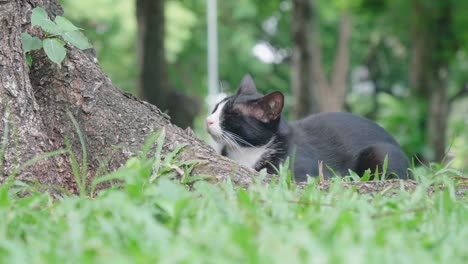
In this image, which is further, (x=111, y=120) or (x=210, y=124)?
(x=210, y=124)

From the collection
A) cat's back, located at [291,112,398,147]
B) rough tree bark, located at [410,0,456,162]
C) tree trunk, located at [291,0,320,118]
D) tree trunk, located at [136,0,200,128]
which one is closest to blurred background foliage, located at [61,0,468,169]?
rough tree bark, located at [410,0,456,162]

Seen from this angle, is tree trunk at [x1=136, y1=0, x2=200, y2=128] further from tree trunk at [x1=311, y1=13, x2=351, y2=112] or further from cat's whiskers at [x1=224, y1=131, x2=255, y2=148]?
cat's whiskers at [x1=224, y1=131, x2=255, y2=148]

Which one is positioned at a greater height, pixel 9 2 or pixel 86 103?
pixel 9 2

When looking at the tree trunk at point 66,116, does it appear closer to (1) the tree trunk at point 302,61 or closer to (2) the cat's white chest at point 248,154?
(2) the cat's white chest at point 248,154

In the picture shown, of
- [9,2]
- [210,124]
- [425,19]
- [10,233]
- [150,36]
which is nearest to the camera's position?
[10,233]

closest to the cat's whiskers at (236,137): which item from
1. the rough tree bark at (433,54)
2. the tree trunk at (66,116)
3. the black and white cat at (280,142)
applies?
the black and white cat at (280,142)

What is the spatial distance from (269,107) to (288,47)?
3240 cm

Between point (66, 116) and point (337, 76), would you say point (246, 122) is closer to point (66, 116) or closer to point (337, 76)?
point (66, 116)

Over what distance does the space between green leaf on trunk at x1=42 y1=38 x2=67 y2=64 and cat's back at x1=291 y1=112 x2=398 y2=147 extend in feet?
6.67

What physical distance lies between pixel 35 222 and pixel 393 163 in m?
3.15

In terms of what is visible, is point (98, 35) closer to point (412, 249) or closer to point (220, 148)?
point (220, 148)

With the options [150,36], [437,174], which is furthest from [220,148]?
[150,36]

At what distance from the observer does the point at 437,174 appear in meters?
4.29

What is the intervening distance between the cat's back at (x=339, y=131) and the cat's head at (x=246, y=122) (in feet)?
0.84
